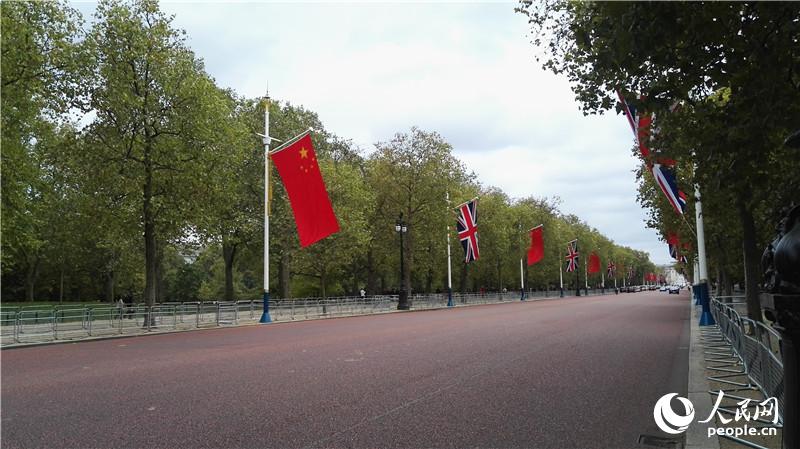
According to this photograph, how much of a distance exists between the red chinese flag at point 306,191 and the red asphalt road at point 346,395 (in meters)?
9.41

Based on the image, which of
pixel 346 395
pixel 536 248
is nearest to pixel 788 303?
pixel 346 395

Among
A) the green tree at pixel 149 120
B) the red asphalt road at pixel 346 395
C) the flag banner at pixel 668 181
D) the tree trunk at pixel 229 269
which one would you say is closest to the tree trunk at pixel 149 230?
the green tree at pixel 149 120

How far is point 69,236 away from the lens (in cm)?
4319

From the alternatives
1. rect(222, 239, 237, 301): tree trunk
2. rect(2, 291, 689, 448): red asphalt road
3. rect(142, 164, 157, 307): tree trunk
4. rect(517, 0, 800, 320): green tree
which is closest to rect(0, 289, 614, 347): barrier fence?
rect(142, 164, 157, 307): tree trunk

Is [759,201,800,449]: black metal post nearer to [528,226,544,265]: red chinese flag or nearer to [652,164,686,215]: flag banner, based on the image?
[652,164,686,215]: flag banner

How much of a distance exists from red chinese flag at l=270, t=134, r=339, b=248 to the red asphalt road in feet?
30.9

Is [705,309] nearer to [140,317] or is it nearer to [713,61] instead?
[713,61]

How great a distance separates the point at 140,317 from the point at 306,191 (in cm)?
885

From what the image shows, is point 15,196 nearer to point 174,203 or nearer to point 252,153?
point 174,203

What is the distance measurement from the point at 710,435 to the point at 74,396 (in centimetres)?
799

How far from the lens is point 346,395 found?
25.9ft

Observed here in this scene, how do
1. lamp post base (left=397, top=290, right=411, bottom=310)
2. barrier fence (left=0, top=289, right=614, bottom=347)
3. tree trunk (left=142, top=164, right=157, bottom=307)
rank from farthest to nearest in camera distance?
lamp post base (left=397, top=290, right=411, bottom=310) → tree trunk (left=142, top=164, right=157, bottom=307) → barrier fence (left=0, top=289, right=614, bottom=347)

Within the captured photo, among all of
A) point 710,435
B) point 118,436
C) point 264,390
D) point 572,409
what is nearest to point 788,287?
point 710,435

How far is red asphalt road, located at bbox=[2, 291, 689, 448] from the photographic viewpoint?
5855 millimetres
